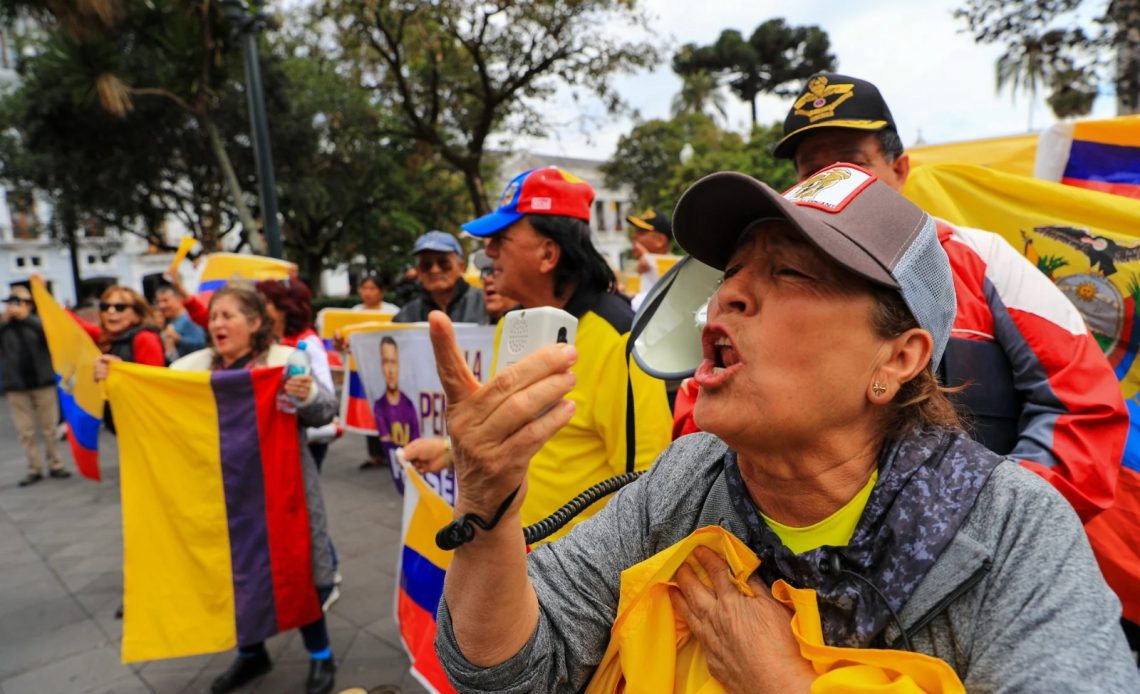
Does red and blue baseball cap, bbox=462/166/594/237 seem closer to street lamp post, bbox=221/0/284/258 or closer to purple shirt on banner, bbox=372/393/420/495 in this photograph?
purple shirt on banner, bbox=372/393/420/495

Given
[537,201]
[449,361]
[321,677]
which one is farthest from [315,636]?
[449,361]

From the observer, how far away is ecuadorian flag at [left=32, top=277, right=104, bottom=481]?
12.4ft

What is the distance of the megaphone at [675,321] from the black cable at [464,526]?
1.63 feet

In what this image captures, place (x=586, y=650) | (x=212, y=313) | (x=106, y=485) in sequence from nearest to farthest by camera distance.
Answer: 1. (x=586, y=650)
2. (x=212, y=313)
3. (x=106, y=485)

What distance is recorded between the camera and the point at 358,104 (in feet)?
57.2

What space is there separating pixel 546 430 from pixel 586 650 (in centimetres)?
51

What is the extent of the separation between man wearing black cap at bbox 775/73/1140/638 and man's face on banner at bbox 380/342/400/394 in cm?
267

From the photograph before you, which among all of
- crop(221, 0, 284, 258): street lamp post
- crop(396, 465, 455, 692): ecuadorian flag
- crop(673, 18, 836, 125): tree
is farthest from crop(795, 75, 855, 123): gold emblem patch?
crop(673, 18, 836, 125): tree

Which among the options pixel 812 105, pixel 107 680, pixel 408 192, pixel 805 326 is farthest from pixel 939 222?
pixel 408 192

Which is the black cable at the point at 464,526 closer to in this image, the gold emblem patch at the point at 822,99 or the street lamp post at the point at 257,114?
the gold emblem patch at the point at 822,99

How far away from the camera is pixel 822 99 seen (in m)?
1.95

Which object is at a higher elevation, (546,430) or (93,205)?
(93,205)

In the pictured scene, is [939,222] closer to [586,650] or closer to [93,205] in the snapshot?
[586,650]

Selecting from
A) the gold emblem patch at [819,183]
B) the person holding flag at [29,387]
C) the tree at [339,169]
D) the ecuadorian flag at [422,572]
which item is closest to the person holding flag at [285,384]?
the ecuadorian flag at [422,572]
